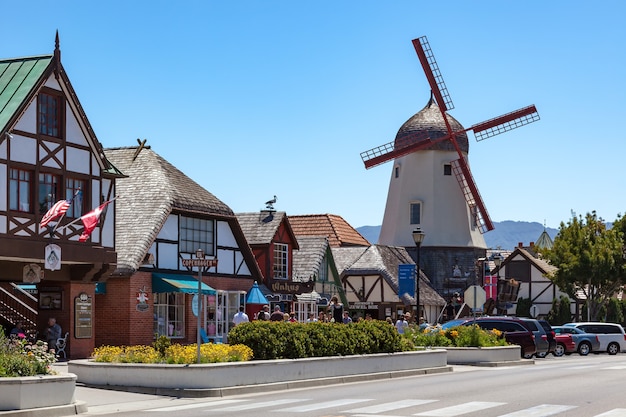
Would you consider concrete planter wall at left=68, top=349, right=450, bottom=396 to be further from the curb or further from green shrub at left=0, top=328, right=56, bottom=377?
green shrub at left=0, top=328, right=56, bottom=377

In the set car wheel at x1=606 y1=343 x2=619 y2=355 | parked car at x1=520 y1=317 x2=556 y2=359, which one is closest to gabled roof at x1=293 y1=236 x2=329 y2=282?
parked car at x1=520 y1=317 x2=556 y2=359

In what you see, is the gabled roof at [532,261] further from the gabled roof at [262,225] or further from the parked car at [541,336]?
the parked car at [541,336]

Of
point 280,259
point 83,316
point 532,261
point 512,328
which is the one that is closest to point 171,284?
point 83,316

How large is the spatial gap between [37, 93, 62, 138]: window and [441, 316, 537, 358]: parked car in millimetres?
15595

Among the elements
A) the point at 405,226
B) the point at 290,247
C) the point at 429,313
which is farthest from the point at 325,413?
the point at 405,226

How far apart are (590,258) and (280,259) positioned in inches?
817

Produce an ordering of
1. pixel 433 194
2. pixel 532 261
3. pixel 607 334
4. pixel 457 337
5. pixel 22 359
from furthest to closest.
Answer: pixel 532 261 → pixel 433 194 → pixel 607 334 → pixel 457 337 → pixel 22 359

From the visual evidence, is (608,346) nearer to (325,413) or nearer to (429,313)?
(429,313)

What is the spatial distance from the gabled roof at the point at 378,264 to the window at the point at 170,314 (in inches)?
855

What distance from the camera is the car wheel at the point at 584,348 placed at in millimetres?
47406

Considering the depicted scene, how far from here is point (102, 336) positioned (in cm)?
3597

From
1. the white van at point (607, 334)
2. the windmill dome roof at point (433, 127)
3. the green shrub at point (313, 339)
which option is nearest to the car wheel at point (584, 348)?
the white van at point (607, 334)

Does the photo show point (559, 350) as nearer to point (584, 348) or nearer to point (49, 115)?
point (584, 348)

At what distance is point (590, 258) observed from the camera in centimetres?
5869
